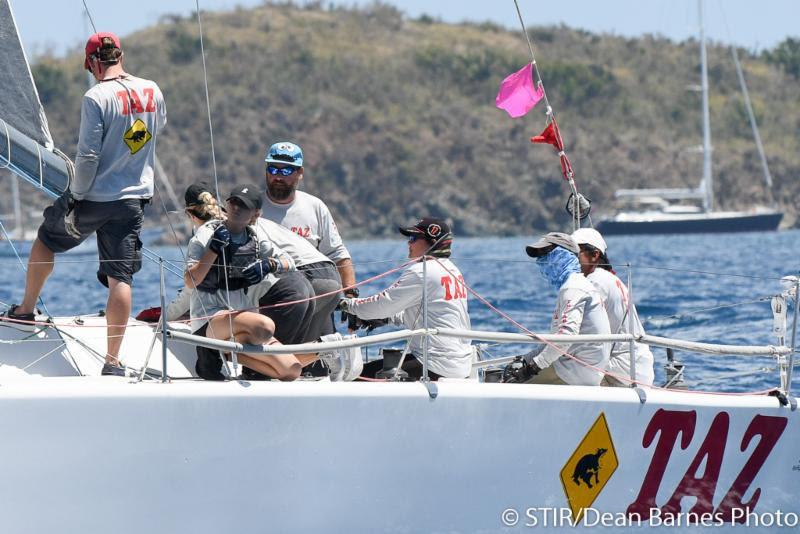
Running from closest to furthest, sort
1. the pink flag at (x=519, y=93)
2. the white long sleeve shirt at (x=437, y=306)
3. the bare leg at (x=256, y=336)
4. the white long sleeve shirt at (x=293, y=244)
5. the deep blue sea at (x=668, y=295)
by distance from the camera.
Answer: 1. the bare leg at (x=256, y=336)
2. the white long sleeve shirt at (x=437, y=306)
3. the white long sleeve shirt at (x=293, y=244)
4. the pink flag at (x=519, y=93)
5. the deep blue sea at (x=668, y=295)

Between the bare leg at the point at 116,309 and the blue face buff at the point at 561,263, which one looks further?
the blue face buff at the point at 561,263

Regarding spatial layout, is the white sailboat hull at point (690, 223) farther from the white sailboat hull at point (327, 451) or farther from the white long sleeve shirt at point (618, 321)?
the white sailboat hull at point (327, 451)

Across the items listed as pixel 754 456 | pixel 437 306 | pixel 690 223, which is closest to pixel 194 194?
pixel 437 306

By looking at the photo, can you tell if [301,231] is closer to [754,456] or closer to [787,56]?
[754,456]

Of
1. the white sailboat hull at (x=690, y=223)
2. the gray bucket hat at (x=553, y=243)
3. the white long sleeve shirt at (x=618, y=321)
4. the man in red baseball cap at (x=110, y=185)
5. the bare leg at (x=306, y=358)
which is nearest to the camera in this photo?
the man in red baseball cap at (x=110, y=185)

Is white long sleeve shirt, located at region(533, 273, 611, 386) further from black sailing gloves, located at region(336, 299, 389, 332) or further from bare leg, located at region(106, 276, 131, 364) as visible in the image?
bare leg, located at region(106, 276, 131, 364)

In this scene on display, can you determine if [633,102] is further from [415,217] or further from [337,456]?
[337,456]

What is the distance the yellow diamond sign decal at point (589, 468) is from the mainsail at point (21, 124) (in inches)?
87.8

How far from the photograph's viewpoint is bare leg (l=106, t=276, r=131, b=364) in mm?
4906

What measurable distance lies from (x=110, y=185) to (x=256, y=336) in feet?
2.79

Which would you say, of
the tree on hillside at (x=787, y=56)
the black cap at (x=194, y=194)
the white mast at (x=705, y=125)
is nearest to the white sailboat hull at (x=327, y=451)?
the black cap at (x=194, y=194)

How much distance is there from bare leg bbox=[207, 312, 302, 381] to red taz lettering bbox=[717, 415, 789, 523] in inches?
72.6

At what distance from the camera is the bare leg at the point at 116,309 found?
4.91 metres

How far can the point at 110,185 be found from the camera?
16.5 feet
